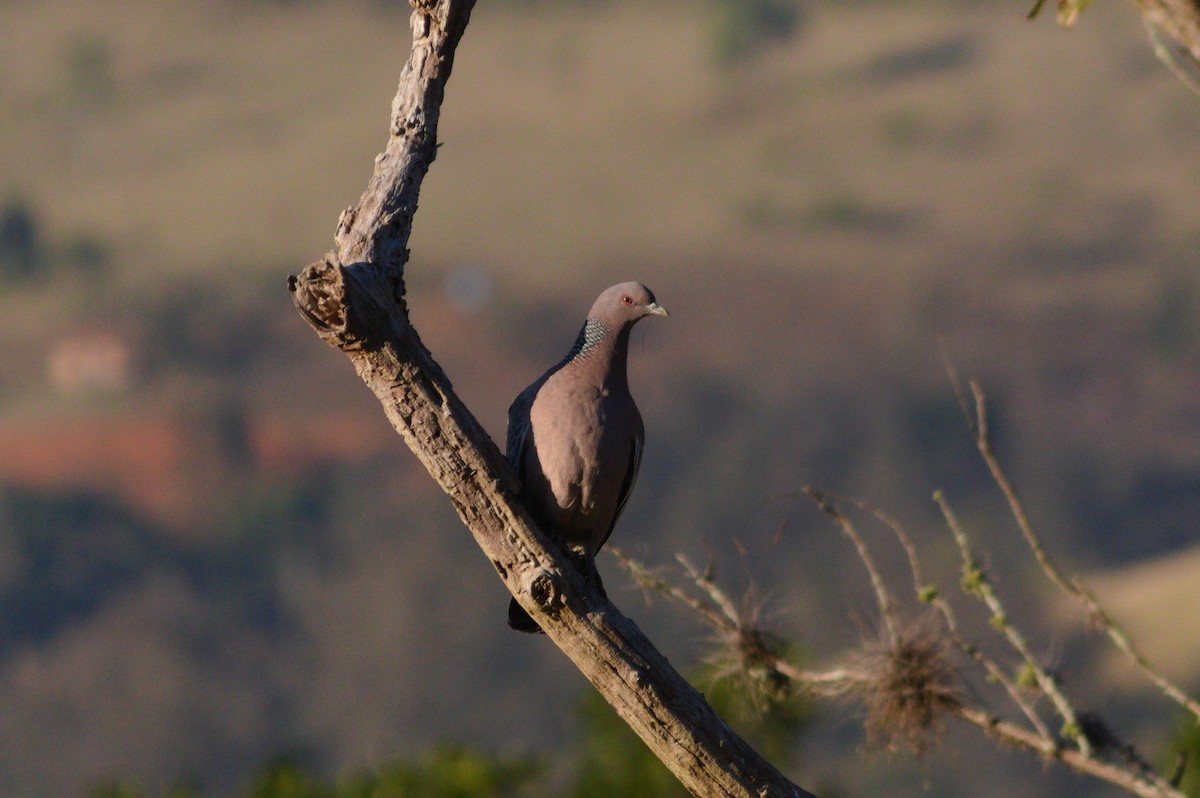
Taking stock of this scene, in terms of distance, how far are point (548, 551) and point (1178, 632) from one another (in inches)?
1312

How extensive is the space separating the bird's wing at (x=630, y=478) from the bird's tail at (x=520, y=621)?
1.41ft

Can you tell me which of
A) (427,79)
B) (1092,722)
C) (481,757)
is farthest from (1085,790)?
(427,79)

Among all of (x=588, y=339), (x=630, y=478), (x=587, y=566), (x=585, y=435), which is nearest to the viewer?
(x=587, y=566)

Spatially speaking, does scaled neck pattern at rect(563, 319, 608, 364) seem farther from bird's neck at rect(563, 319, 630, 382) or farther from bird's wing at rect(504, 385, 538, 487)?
bird's wing at rect(504, 385, 538, 487)

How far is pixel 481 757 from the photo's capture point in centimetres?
1680

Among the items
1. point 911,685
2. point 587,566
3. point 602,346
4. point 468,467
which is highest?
point 468,467

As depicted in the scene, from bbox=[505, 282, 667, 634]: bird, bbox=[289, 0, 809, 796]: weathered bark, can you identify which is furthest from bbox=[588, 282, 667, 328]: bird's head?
bbox=[289, 0, 809, 796]: weathered bark

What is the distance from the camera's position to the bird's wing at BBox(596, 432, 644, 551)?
601 cm

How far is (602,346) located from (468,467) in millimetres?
1143

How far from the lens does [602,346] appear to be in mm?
5953

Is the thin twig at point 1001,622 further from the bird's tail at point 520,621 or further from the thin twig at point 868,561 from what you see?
the bird's tail at point 520,621

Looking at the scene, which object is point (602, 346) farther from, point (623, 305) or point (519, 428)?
point (519, 428)

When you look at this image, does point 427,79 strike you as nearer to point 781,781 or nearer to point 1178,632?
point 781,781

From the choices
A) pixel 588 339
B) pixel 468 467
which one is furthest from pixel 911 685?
pixel 468 467
